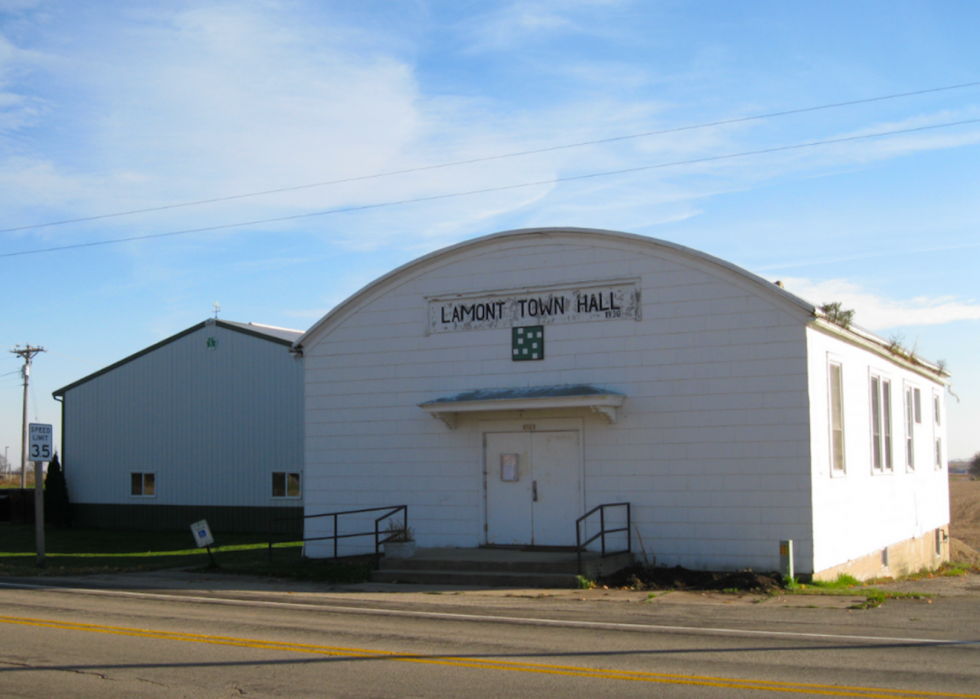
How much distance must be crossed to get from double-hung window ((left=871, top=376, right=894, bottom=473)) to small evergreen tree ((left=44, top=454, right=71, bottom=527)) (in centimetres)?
2720

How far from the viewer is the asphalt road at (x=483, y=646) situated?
7684mm

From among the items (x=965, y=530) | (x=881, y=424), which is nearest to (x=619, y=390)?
(x=881, y=424)

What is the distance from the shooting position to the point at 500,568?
15500 millimetres

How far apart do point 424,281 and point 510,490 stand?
457 cm

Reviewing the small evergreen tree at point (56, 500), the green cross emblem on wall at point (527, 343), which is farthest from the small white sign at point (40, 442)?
the small evergreen tree at point (56, 500)

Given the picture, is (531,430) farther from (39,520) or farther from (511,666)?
(39,520)

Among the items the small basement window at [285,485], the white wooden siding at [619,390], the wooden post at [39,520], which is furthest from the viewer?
the small basement window at [285,485]

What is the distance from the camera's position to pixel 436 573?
15633 mm

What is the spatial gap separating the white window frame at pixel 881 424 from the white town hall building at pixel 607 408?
0.08 m

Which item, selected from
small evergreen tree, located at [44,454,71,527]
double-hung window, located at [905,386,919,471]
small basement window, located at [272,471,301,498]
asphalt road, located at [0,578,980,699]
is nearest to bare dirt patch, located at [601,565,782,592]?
asphalt road, located at [0,578,980,699]

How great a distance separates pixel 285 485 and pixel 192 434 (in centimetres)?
427

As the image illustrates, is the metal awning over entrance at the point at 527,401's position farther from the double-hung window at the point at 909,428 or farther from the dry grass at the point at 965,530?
the dry grass at the point at 965,530

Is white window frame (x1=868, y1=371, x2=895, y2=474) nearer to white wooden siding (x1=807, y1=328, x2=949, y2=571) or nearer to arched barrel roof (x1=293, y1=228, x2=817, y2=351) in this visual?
white wooden siding (x1=807, y1=328, x2=949, y2=571)

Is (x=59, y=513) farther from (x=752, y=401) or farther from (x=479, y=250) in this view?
(x=752, y=401)
